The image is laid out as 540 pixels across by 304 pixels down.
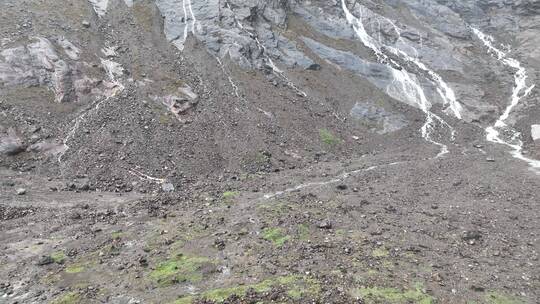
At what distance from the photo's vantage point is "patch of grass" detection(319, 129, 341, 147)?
4591cm

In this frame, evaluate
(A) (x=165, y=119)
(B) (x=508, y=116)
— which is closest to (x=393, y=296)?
(A) (x=165, y=119)

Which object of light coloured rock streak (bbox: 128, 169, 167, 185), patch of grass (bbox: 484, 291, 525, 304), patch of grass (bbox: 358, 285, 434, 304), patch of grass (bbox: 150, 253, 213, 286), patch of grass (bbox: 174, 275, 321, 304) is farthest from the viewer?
light coloured rock streak (bbox: 128, 169, 167, 185)

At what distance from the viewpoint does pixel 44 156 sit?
1367 inches

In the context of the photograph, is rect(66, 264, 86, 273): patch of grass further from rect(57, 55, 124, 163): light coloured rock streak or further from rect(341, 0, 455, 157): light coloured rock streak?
rect(341, 0, 455, 157): light coloured rock streak

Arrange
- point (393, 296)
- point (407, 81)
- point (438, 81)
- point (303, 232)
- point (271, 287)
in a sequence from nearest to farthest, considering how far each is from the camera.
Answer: point (393, 296) → point (271, 287) → point (303, 232) → point (407, 81) → point (438, 81)

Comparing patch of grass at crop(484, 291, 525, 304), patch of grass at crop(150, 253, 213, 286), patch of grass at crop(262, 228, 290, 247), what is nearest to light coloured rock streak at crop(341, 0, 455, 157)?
patch of grass at crop(262, 228, 290, 247)

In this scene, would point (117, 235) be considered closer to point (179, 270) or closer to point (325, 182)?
point (179, 270)

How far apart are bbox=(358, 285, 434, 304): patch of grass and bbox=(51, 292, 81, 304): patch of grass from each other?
11663 millimetres

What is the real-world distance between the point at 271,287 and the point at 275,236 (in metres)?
5.61

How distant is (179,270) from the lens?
22.0 m

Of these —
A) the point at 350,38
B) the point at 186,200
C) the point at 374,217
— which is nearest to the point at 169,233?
the point at 186,200

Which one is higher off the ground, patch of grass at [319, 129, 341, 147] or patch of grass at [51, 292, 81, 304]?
patch of grass at [51, 292, 81, 304]

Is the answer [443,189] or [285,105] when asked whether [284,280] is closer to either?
[443,189]

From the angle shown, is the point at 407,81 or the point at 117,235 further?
the point at 407,81
